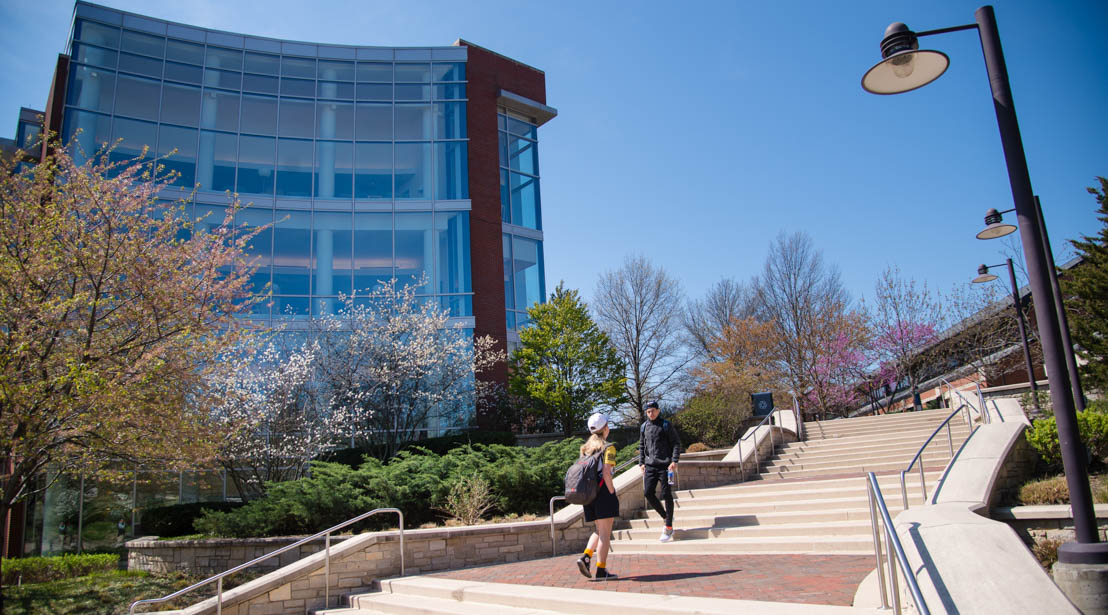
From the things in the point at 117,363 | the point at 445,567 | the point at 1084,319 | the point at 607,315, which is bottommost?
the point at 445,567

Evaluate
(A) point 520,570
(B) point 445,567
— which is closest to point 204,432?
(B) point 445,567

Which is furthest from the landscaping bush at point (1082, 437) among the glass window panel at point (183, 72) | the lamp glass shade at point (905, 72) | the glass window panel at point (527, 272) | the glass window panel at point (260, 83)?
the glass window panel at point (183, 72)

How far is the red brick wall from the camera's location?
89.0 ft

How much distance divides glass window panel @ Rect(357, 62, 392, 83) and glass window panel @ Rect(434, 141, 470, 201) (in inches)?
148

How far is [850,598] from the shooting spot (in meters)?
5.49

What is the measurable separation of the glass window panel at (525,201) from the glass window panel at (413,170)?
384 cm

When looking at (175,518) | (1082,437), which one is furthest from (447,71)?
(1082,437)

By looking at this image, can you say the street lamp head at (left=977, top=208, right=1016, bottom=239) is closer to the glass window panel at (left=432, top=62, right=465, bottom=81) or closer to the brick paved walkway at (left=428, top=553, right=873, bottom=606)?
the brick paved walkway at (left=428, top=553, right=873, bottom=606)

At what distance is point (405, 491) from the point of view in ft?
39.5

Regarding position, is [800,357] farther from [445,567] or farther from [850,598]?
[850,598]

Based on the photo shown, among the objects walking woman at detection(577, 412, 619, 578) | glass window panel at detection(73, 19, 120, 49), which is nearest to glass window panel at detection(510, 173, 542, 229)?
glass window panel at detection(73, 19, 120, 49)

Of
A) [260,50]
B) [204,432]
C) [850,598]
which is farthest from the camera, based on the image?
[260,50]

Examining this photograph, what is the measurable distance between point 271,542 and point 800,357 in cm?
2478

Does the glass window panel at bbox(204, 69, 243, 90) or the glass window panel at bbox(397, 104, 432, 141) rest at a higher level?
the glass window panel at bbox(204, 69, 243, 90)
